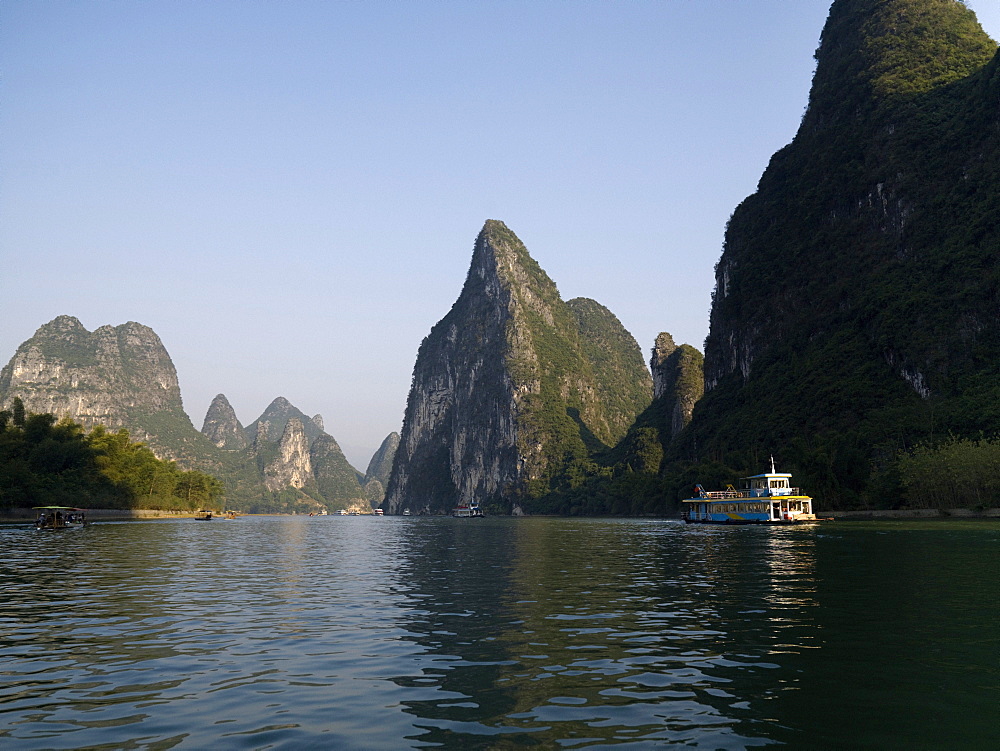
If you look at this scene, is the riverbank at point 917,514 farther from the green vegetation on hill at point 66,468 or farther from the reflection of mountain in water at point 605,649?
the green vegetation on hill at point 66,468

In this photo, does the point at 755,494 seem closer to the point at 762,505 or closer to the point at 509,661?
the point at 762,505

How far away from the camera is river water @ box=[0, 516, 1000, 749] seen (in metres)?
12.2

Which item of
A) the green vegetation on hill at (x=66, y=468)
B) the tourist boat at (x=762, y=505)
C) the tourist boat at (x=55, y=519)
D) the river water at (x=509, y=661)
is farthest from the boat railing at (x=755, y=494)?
the green vegetation on hill at (x=66, y=468)

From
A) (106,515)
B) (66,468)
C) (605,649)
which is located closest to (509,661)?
(605,649)

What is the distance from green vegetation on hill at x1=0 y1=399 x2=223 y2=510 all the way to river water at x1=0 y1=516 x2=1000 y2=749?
100 meters

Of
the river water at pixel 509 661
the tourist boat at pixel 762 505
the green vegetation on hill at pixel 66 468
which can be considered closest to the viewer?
the river water at pixel 509 661

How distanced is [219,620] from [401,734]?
1422 cm

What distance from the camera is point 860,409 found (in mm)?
146125

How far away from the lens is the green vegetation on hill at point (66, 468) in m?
123

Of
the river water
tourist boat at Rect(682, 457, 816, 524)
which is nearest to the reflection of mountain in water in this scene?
the river water

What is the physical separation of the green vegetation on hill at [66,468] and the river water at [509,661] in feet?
328

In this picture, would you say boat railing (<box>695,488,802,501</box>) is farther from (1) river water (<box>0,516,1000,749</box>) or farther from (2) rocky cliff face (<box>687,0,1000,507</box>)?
(1) river water (<box>0,516,1000,749</box>)

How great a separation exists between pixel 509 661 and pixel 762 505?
4356 inches

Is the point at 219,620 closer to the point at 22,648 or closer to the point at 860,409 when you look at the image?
the point at 22,648
